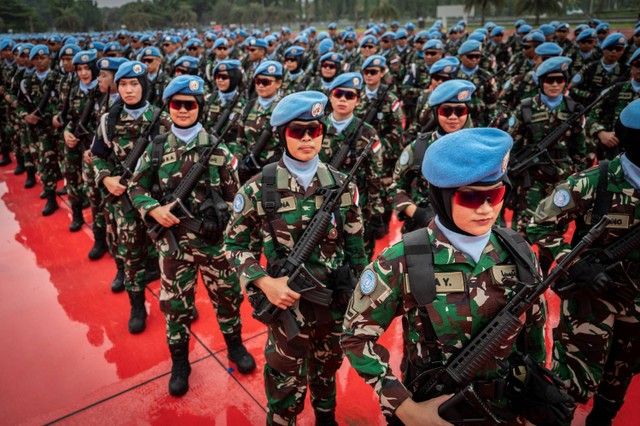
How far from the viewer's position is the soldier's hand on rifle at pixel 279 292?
2.40 m

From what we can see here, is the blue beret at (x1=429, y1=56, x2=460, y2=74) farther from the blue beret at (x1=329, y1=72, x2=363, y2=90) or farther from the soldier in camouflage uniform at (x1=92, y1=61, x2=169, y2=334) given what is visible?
the soldier in camouflage uniform at (x1=92, y1=61, x2=169, y2=334)

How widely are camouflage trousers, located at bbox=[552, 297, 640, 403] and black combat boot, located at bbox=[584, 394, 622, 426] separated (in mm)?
133

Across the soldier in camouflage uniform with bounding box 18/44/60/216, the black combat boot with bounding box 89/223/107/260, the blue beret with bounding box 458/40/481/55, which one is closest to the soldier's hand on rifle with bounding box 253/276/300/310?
the black combat boot with bounding box 89/223/107/260

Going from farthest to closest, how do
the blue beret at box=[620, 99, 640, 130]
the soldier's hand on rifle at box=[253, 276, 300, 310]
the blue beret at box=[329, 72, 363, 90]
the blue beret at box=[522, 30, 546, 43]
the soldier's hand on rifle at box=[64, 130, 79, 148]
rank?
the blue beret at box=[522, 30, 546, 43]
the soldier's hand on rifle at box=[64, 130, 79, 148]
the blue beret at box=[329, 72, 363, 90]
the soldier's hand on rifle at box=[253, 276, 300, 310]
the blue beret at box=[620, 99, 640, 130]

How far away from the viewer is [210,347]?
13.1 ft

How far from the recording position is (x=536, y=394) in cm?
167

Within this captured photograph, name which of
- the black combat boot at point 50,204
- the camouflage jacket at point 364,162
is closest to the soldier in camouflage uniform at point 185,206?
the camouflage jacket at point 364,162

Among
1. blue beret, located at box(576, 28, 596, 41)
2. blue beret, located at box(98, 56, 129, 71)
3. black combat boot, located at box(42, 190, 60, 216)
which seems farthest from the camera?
blue beret, located at box(576, 28, 596, 41)

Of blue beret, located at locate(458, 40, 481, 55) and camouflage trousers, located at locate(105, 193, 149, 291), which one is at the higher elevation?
blue beret, located at locate(458, 40, 481, 55)

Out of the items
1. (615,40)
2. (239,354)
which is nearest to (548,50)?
(615,40)

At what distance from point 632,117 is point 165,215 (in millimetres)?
3114

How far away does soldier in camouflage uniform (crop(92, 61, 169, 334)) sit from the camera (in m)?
4.16

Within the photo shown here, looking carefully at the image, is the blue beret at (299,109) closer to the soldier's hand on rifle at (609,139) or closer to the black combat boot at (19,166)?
the soldier's hand on rifle at (609,139)

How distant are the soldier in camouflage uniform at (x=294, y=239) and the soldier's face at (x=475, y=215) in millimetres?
1012
